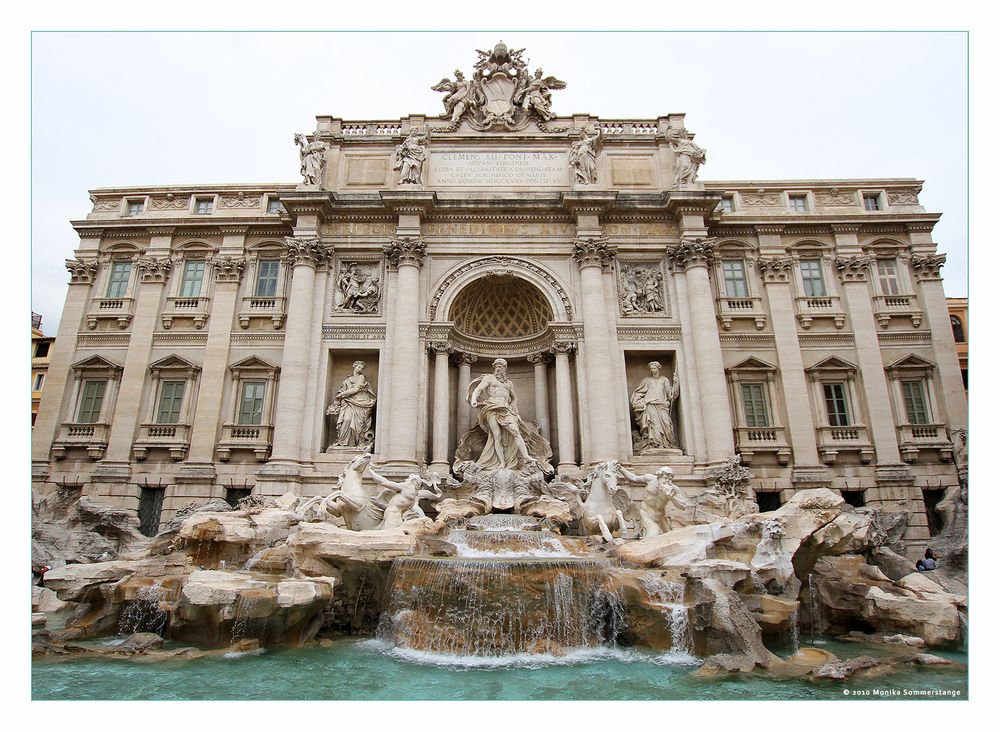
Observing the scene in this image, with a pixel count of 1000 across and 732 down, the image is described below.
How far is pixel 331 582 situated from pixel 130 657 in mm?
2999

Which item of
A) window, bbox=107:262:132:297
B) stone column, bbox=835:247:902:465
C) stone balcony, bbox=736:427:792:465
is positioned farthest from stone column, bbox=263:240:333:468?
stone column, bbox=835:247:902:465

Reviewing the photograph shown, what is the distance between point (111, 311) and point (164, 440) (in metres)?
5.25

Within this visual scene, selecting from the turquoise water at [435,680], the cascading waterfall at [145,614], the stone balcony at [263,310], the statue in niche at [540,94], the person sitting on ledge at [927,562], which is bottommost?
the turquoise water at [435,680]

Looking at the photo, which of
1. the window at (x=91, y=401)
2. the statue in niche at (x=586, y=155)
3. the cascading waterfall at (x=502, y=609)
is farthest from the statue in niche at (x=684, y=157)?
the window at (x=91, y=401)

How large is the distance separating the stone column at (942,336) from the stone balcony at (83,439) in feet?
85.4

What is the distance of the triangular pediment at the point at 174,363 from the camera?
1859 cm

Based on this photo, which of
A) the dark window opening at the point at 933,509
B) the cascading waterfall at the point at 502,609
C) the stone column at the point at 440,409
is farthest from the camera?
the dark window opening at the point at 933,509

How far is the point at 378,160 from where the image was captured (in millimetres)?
20250

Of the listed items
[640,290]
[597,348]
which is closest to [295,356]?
[597,348]

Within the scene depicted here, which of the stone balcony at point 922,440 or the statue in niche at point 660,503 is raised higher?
the stone balcony at point 922,440

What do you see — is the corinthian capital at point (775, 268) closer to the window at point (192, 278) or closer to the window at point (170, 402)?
the window at point (192, 278)

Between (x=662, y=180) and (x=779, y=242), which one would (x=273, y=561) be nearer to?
(x=662, y=180)

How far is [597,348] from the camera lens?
17484mm

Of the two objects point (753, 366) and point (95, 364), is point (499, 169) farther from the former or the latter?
point (95, 364)
